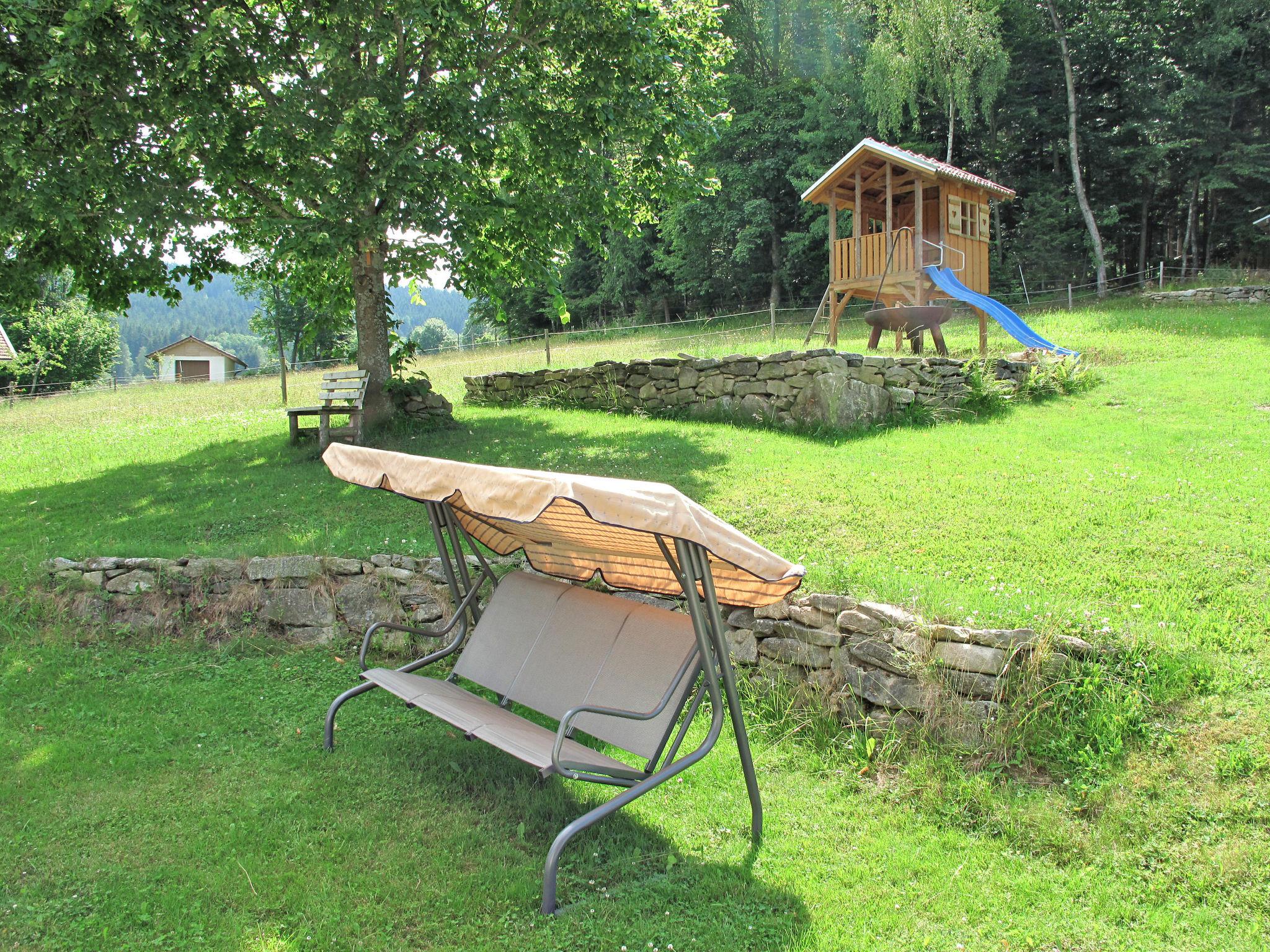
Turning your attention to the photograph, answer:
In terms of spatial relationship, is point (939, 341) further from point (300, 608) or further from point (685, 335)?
point (685, 335)

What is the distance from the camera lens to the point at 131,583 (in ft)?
21.7

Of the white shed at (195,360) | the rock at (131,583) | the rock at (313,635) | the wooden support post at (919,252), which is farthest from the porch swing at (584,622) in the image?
the white shed at (195,360)

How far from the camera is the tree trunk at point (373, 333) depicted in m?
11.8

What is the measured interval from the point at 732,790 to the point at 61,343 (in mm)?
53596

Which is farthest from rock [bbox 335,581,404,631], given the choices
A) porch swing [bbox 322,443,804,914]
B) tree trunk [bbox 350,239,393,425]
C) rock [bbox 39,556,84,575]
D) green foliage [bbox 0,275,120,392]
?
green foliage [bbox 0,275,120,392]

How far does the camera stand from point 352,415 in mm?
11055

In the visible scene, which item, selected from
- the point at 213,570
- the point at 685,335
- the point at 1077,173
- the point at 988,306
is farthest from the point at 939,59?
the point at 213,570

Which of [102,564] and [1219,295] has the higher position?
[1219,295]

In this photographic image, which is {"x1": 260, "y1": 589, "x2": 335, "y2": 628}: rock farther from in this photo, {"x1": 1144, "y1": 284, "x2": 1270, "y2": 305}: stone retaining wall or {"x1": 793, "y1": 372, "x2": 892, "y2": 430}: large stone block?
{"x1": 1144, "y1": 284, "x2": 1270, "y2": 305}: stone retaining wall

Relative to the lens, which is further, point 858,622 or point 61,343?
point 61,343

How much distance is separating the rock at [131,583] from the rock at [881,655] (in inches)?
213

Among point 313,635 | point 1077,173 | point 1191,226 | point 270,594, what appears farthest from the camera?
point 1191,226

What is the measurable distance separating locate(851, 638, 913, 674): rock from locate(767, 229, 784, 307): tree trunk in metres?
31.9

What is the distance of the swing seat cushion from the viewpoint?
374cm
